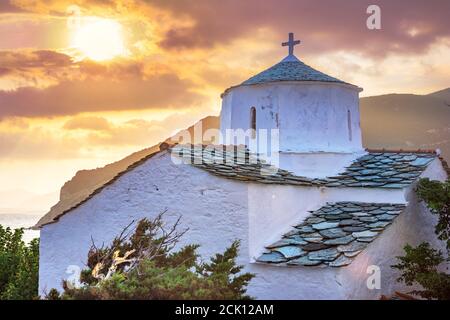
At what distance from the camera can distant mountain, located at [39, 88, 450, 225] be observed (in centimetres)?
6903

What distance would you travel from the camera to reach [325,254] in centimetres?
1138

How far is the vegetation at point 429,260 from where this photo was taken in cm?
1148

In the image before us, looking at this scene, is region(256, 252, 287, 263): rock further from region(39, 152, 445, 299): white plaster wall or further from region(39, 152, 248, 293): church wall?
region(39, 152, 248, 293): church wall

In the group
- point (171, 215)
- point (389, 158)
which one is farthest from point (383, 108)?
point (171, 215)

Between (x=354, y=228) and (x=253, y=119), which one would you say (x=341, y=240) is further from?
(x=253, y=119)

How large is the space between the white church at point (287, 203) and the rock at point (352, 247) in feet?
0.09

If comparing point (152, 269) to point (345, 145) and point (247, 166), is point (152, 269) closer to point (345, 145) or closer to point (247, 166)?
point (247, 166)

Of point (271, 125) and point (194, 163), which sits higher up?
point (271, 125)

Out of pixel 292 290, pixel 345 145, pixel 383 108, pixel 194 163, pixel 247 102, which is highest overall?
pixel 383 108

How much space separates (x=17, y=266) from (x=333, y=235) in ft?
37.7

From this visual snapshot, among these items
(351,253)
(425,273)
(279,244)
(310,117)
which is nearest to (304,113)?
(310,117)

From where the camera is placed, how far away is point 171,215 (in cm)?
1271

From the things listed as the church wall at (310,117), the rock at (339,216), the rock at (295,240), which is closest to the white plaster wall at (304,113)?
the church wall at (310,117)
